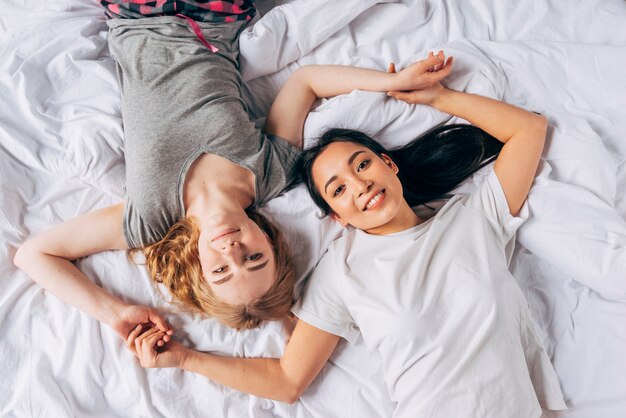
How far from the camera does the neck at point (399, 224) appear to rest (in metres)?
1.29

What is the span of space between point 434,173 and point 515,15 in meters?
0.52

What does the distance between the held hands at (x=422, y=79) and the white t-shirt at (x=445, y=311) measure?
0.89 ft

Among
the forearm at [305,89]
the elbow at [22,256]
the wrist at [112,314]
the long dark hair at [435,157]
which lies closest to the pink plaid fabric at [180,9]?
the forearm at [305,89]

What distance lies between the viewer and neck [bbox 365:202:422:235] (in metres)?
1.29

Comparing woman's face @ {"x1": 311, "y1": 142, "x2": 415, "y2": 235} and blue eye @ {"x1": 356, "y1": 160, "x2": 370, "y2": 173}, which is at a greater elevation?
blue eye @ {"x1": 356, "y1": 160, "x2": 370, "y2": 173}

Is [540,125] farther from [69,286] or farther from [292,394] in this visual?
[69,286]

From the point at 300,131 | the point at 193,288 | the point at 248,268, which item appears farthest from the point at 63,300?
the point at 300,131

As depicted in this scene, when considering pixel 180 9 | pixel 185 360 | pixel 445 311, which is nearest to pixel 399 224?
pixel 445 311

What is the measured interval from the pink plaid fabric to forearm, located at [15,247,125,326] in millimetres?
689

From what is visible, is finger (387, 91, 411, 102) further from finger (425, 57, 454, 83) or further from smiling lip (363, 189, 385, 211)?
smiling lip (363, 189, 385, 211)

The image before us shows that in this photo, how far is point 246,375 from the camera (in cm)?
127

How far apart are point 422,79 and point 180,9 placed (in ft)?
2.25

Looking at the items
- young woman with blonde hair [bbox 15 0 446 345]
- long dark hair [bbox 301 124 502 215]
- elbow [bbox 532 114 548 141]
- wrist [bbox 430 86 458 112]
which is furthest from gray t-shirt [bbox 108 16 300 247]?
elbow [bbox 532 114 548 141]

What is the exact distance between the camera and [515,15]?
1.50 m
